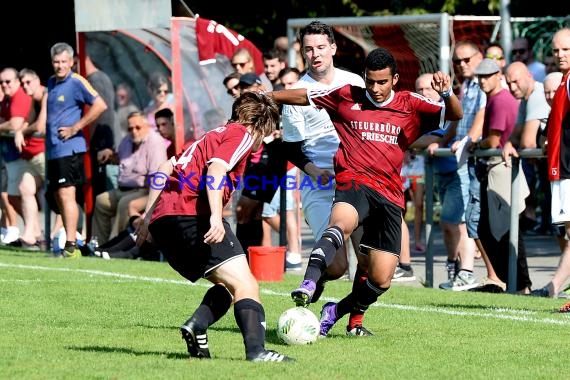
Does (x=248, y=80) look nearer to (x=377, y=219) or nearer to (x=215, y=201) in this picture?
(x=377, y=219)

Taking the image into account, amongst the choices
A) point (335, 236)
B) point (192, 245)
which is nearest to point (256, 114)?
point (192, 245)

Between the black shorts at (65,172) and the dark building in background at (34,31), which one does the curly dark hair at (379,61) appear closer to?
the black shorts at (65,172)

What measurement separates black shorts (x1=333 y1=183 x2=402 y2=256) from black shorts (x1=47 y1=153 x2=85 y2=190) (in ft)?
23.3

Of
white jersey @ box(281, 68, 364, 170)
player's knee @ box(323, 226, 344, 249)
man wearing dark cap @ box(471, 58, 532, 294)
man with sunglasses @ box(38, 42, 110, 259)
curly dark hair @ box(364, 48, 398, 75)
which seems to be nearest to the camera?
player's knee @ box(323, 226, 344, 249)

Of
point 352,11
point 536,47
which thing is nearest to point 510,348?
point 536,47

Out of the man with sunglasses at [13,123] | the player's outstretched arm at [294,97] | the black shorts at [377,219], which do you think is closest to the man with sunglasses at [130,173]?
the man with sunglasses at [13,123]

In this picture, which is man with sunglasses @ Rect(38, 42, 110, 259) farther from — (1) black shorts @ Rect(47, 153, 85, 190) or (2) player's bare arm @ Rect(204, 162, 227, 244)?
(2) player's bare arm @ Rect(204, 162, 227, 244)

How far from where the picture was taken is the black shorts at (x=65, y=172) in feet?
50.5

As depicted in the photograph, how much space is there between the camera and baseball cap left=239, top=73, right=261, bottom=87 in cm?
1398

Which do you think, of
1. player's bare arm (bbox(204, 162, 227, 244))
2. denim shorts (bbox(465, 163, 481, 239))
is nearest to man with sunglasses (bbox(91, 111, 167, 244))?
denim shorts (bbox(465, 163, 481, 239))

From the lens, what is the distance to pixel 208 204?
7891mm

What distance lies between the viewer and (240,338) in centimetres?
889

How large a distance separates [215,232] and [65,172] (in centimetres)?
823

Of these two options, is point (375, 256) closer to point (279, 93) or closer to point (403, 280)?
point (279, 93)
